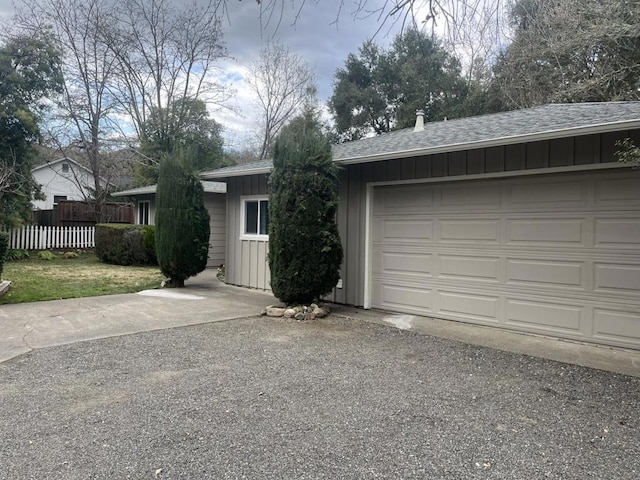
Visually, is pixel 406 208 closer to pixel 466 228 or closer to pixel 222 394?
pixel 466 228

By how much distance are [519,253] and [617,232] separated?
108 centimetres

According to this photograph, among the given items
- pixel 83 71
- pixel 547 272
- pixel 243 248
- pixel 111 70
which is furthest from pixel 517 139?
pixel 111 70

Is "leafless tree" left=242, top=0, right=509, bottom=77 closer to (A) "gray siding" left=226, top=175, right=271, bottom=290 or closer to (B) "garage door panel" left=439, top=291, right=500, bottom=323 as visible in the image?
(B) "garage door panel" left=439, top=291, right=500, bottom=323

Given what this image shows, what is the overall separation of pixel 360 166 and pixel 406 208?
3.52ft

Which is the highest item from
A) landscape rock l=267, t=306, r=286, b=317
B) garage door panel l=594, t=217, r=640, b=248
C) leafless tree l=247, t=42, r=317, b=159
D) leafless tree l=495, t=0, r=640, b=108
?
leafless tree l=247, t=42, r=317, b=159

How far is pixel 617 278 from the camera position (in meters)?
4.94

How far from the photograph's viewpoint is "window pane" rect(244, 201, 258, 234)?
9.20 metres

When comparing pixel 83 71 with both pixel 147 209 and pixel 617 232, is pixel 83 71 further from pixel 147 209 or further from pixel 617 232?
pixel 617 232

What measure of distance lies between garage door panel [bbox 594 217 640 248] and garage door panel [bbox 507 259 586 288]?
14.2 inches

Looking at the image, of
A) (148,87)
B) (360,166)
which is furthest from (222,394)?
(148,87)

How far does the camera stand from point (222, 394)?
3.57 meters

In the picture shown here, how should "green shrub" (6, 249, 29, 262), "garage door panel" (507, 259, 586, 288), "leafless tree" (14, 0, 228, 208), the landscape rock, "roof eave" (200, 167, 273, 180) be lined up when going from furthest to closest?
"leafless tree" (14, 0, 228, 208) → "green shrub" (6, 249, 29, 262) → "roof eave" (200, 167, 273, 180) → the landscape rock → "garage door panel" (507, 259, 586, 288)

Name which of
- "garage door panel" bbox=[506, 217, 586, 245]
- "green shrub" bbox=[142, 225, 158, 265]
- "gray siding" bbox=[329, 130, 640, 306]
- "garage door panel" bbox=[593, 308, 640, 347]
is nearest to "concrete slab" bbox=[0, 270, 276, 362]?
"gray siding" bbox=[329, 130, 640, 306]

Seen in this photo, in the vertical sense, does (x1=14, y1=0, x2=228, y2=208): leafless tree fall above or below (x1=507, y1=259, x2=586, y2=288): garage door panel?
above
